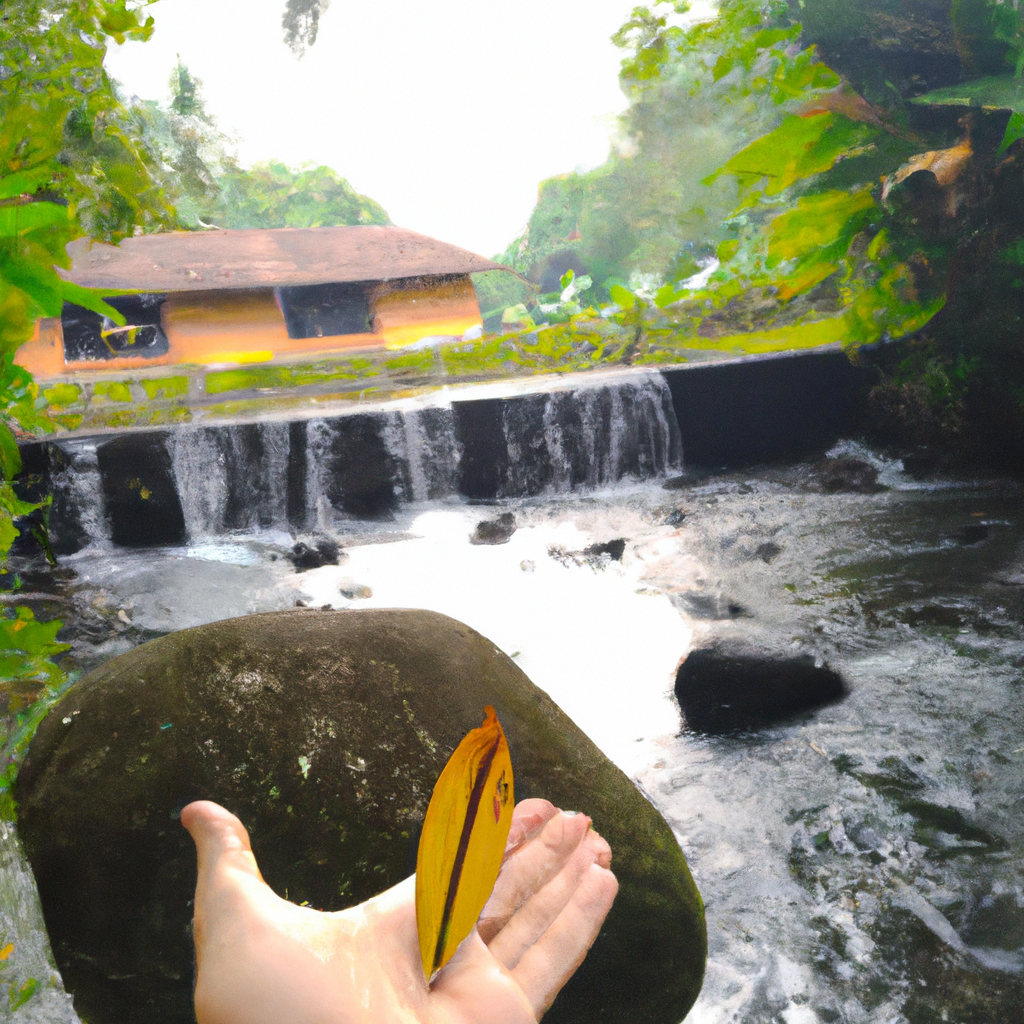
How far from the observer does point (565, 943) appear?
0.87 metres

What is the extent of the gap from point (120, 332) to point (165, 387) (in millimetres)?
3076

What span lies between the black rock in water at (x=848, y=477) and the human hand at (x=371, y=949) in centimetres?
654

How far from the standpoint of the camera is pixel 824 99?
233 inches

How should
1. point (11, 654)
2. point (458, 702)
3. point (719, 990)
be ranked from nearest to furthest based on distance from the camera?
point (11, 654) < point (458, 702) < point (719, 990)

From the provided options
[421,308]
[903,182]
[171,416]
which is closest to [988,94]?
[903,182]

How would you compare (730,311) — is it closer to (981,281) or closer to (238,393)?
(981,281)

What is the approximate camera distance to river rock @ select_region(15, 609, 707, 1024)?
4.22 ft

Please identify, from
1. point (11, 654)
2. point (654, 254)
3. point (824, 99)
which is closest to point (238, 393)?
point (824, 99)

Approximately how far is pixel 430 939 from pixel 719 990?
1418 millimetres

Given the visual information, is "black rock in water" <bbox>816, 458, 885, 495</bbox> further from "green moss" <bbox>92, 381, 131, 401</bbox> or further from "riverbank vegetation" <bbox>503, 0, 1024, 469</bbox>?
"green moss" <bbox>92, 381, 131, 401</bbox>

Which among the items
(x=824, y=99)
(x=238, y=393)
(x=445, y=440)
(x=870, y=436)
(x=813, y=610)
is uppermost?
(x=824, y=99)

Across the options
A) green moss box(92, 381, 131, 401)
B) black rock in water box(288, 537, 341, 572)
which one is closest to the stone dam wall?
black rock in water box(288, 537, 341, 572)

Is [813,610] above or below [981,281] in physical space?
below

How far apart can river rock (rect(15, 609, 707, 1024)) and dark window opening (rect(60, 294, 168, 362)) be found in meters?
10.2
